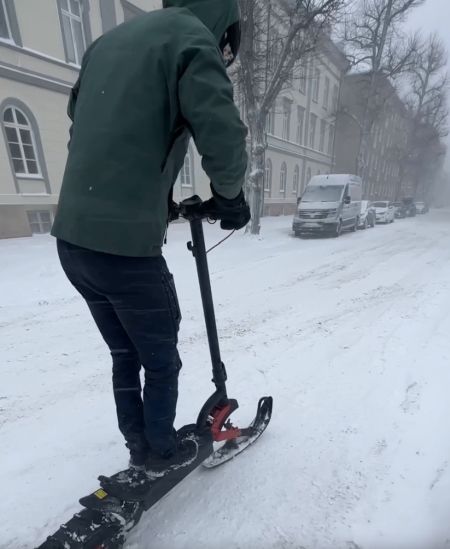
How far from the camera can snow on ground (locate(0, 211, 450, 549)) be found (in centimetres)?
163

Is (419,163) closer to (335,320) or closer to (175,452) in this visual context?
(335,320)

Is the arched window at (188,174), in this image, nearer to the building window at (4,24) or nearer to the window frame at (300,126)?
the building window at (4,24)

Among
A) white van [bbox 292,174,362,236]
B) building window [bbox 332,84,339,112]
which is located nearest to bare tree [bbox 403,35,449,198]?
building window [bbox 332,84,339,112]

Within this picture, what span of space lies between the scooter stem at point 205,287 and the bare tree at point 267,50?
32.1 feet

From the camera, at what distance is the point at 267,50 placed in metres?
10.5

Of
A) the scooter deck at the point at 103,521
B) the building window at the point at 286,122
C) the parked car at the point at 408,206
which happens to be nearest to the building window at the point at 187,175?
the building window at the point at 286,122

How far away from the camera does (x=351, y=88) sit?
33625mm

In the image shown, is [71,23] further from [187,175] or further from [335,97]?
[335,97]

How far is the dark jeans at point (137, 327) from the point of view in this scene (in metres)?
1.31

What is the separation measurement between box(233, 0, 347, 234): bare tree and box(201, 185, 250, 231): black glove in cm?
993

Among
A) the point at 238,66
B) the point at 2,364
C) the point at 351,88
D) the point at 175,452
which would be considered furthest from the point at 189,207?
the point at 351,88

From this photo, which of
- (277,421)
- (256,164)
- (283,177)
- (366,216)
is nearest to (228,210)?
(277,421)

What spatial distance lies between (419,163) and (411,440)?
152ft

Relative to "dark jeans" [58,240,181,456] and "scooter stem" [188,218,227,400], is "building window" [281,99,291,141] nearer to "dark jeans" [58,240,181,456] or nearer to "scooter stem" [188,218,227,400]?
"scooter stem" [188,218,227,400]
